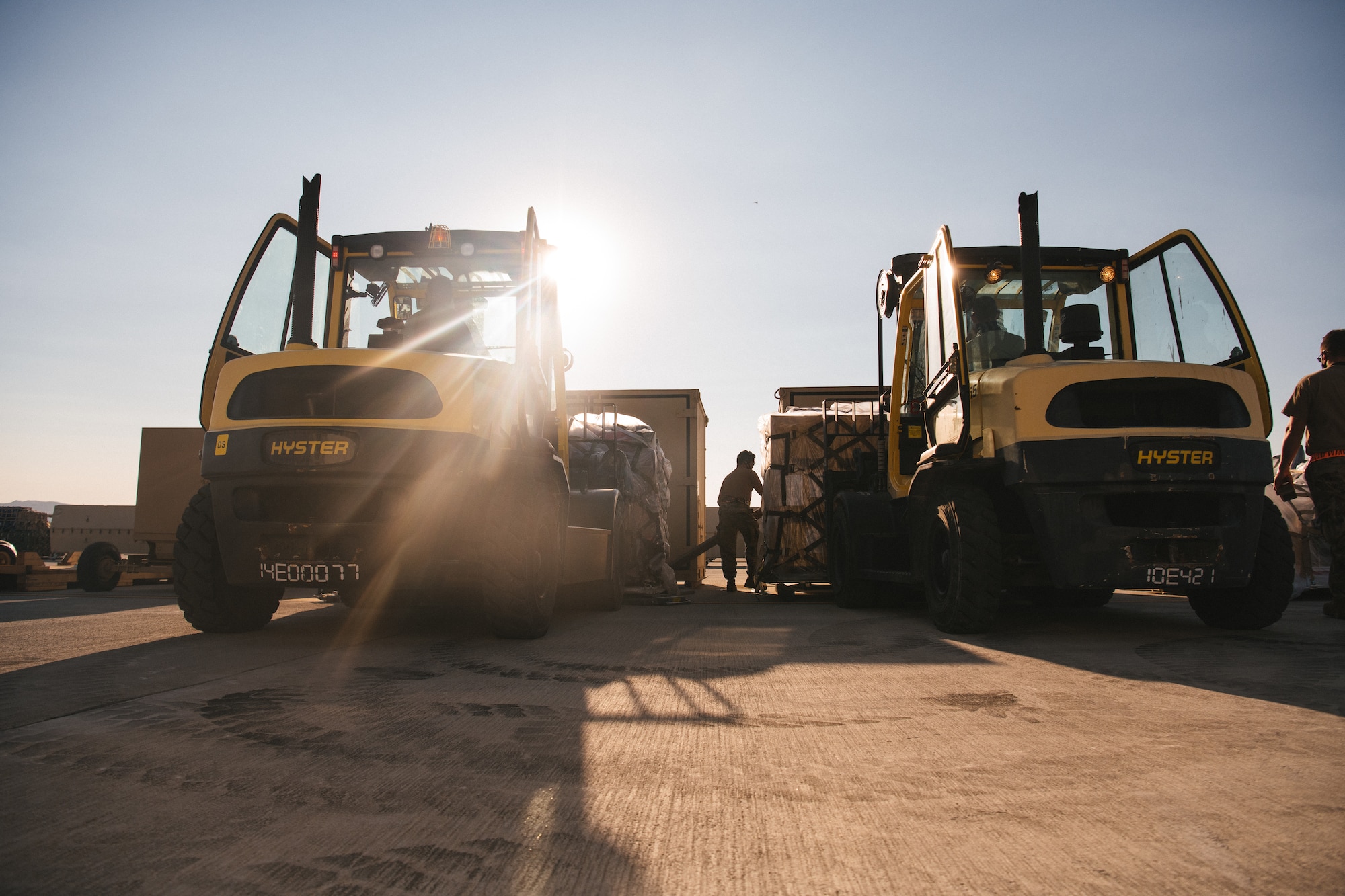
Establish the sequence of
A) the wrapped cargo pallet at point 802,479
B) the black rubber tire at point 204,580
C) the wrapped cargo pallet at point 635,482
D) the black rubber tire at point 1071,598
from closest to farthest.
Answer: the black rubber tire at point 204,580 < the black rubber tire at point 1071,598 < the wrapped cargo pallet at point 802,479 < the wrapped cargo pallet at point 635,482

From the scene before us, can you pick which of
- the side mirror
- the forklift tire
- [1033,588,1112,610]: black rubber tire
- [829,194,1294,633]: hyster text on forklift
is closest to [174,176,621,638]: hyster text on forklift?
the forklift tire

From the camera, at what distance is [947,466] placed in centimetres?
528

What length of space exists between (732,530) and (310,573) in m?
7.93

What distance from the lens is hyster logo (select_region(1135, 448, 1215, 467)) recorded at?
4.57m

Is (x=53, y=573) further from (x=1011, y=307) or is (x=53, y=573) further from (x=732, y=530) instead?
(x=1011, y=307)

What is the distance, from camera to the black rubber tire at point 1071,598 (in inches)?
250

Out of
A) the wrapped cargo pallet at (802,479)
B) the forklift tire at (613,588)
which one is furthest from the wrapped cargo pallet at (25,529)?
the wrapped cargo pallet at (802,479)

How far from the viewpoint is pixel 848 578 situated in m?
7.50

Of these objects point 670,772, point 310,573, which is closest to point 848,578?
point 310,573

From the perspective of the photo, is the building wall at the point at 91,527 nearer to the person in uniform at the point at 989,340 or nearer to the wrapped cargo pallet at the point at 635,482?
the wrapped cargo pallet at the point at 635,482

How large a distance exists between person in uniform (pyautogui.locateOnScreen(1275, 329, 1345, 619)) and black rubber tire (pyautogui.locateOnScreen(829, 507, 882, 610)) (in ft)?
10.3

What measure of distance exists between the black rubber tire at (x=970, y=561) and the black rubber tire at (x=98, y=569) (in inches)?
381

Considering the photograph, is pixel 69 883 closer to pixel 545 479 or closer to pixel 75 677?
pixel 75 677

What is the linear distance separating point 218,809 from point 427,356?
298 cm
